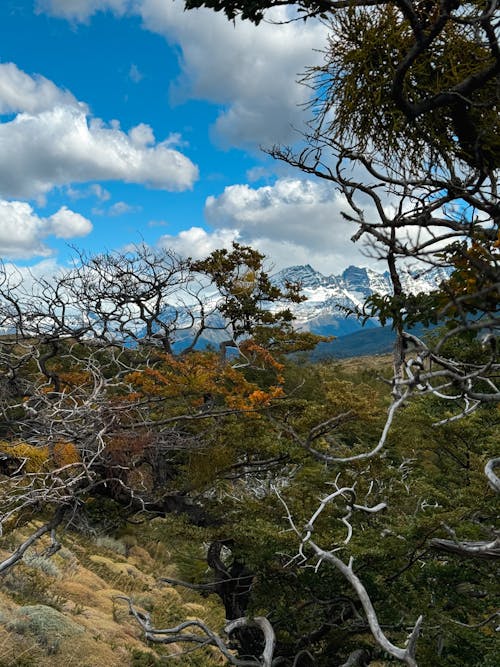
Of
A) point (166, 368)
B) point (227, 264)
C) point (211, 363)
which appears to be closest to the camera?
point (211, 363)

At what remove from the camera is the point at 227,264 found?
25438 mm

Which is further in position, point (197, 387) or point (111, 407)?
point (197, 387)

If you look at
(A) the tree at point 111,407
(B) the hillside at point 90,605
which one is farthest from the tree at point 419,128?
(B) the hillside at point 90,605

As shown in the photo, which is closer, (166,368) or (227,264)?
(166,368)

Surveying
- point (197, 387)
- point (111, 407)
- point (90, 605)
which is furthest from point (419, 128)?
point (90, 605)

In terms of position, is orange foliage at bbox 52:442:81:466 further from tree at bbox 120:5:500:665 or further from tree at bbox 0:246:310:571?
tree at bbox 120:5:500:665

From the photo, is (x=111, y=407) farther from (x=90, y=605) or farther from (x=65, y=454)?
(x=90, y=605)

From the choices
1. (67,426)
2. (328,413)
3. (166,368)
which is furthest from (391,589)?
(166,368)

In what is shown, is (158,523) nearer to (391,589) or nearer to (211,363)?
(391,589)

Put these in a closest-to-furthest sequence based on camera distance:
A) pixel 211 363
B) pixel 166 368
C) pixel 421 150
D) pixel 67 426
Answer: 1. pixel 421 150
2. pixel 67 426
3. pixel 211 363
4. pixel 166 368

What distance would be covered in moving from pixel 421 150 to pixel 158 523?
9.14 meters

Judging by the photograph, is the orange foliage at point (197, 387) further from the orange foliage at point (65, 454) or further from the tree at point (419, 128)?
the tree at point (419, 128)

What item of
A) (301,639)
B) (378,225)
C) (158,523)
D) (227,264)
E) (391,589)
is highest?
(227,264)

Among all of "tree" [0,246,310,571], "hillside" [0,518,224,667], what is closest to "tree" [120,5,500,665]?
"tree" [0,246,310,571]
